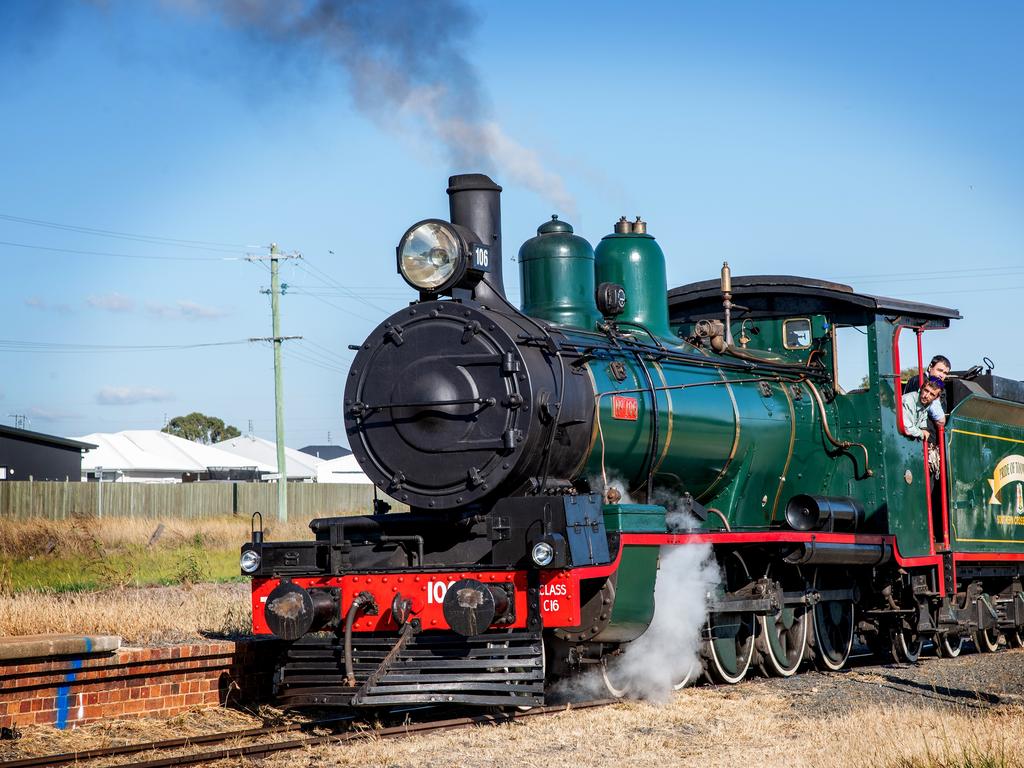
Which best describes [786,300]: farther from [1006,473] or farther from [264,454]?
[264,454]

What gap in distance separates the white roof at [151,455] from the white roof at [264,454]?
166 cm

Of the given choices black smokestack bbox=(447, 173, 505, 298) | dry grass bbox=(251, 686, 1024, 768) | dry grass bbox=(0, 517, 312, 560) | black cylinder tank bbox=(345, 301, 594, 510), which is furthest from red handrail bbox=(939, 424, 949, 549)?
dry grass bbox=(0, 517, 312, 560)

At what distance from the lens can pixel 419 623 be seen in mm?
7824

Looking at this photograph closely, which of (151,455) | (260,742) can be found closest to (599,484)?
(260,742)

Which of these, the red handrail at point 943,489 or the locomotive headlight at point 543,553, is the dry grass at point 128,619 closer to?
the locomotive headlight at point 543,553

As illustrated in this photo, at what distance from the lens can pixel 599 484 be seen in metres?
8.96

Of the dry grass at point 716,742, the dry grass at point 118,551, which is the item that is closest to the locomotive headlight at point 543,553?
the dry grass at point 716,742

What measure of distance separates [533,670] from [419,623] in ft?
2.60

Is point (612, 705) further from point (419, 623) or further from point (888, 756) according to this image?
point (888, 756)

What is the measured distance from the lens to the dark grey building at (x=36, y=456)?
39.8 metres

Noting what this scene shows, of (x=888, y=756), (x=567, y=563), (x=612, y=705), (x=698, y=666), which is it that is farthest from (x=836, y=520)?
(x=888, y=756)

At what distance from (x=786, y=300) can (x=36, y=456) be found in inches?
1410

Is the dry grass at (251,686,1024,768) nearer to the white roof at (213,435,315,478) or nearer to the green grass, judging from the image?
the green grass

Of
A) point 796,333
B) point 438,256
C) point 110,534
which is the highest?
point 438,256
